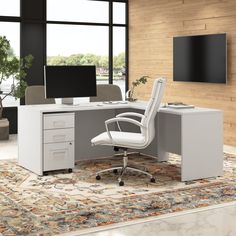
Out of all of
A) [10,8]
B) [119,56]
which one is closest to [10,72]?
[10,8]

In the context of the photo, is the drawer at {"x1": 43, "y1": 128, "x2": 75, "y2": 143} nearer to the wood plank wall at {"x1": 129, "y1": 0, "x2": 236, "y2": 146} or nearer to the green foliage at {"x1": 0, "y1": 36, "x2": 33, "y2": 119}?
the green foliage at {"x1": 0, "y1": 36, "x2": 33, "y2": 119}

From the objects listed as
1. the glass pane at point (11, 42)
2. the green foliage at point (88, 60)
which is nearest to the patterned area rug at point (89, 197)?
the glass pane at point (11, 42)

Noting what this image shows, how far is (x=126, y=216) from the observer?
4.16 meters

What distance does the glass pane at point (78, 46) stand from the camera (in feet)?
30.4

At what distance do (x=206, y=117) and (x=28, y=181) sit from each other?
204cm

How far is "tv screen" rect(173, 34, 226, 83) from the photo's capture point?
302 inches

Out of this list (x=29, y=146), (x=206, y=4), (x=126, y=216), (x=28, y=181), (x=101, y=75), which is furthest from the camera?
(x=101, y=75)

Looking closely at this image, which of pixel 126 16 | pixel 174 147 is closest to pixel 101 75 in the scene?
pixel 126 16

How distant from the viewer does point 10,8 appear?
877cm

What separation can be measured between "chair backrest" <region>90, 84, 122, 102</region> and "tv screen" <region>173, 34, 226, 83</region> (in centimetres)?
168

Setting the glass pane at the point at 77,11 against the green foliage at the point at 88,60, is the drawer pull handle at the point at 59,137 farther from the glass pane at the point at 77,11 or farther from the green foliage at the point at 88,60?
the glass pane at the point at 77,11

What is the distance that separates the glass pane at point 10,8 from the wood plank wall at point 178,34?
225 centimetres

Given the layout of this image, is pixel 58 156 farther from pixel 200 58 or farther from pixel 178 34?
pixel 178 34

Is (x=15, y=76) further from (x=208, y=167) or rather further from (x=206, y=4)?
(x=208, y=167)
